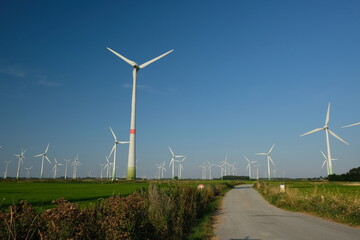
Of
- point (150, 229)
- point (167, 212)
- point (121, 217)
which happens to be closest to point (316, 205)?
point (167, 212)

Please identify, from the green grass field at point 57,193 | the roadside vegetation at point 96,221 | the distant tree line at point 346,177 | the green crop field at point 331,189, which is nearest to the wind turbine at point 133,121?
the green grass field at point 57,193

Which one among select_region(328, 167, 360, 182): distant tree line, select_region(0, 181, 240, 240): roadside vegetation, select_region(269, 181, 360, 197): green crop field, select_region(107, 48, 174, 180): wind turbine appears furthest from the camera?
select_region(328, 167, 360, 182): distant tree line

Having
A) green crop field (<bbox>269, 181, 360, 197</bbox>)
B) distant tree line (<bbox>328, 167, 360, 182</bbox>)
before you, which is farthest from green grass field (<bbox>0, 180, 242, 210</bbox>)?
distant tree line (<bbox>328, 167, 360, 182</bbox>)

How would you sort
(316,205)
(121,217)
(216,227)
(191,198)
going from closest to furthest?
(121,217), (216,227), (191,198), (316,205)

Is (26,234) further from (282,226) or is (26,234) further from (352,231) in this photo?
(352,231)

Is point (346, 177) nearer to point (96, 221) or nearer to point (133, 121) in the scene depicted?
point (133, 121)

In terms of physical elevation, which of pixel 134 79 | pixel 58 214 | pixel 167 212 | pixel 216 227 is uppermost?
pixel 134 79

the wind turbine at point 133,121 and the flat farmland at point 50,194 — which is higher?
the wind turbine at point 133,121

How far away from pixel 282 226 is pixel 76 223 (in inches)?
406

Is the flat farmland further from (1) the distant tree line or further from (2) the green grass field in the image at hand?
Result: (1) the distant tree line

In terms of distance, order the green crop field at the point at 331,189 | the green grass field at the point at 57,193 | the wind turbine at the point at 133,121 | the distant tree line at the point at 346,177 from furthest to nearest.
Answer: the distant tree line at the point at 346,177
the wind turbine at the point at 133,121
the green crop field at the point at 331,189
the green grass field at the point at 57,193

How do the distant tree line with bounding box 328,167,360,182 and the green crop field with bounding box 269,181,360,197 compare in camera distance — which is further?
the distant tree line with bounding box 328,167,360,182

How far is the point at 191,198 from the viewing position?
14797 mm

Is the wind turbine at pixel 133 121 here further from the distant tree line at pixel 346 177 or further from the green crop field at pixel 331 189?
the distant tree line at pixel 346 177
